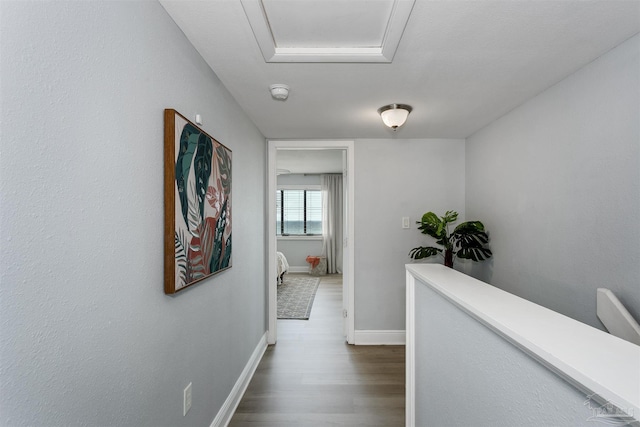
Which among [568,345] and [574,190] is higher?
[574,190]

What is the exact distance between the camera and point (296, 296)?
548cm

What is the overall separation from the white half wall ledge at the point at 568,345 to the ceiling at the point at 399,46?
1.19 metres

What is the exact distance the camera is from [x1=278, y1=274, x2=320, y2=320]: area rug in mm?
4555

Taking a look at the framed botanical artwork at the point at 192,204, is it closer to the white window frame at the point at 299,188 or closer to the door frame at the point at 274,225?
the door frame at the point at 274,225

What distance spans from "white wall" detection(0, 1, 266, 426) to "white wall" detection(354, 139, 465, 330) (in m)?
2.22

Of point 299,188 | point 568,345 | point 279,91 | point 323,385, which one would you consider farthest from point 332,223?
point 568,345

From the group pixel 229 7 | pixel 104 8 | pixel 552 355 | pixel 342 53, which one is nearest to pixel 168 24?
pixel 229 7

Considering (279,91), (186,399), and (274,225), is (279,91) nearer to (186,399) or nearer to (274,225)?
(274,225)

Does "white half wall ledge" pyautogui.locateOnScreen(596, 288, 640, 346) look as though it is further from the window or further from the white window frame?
the window

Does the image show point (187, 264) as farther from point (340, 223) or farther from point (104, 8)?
point (340, 223)

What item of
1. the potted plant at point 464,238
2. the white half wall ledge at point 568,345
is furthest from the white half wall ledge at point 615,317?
the potted plant at point 464,238

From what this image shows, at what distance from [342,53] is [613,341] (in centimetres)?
163

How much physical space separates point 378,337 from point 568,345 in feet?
10.0

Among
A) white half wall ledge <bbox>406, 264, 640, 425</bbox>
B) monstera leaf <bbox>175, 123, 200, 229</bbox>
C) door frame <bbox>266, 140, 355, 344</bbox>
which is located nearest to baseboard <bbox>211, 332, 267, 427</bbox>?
door frame <bbox>266, 140, 355, 344</bbox>
